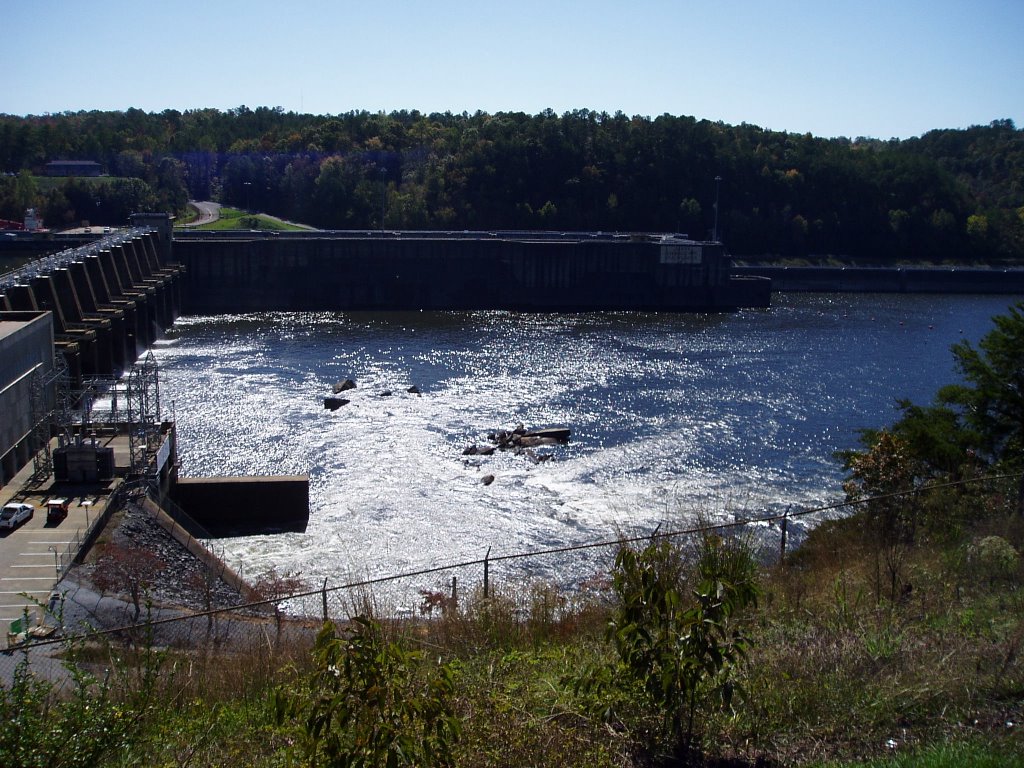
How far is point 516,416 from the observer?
37344 millimetres

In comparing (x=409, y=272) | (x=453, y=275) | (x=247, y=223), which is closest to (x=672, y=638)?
(x=409, y=272)

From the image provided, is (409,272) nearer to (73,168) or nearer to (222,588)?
(222,588)

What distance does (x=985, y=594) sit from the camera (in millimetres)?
10484

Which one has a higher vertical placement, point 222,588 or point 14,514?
point 14,514

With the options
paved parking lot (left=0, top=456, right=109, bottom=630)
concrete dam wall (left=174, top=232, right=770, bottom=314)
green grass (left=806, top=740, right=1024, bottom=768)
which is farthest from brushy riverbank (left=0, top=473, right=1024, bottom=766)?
concrete dam wall (left=174, top=232, right=770, bottom=314)

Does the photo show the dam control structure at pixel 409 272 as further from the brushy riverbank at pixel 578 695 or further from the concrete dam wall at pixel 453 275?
the brushy riverbank at pixel 578 695

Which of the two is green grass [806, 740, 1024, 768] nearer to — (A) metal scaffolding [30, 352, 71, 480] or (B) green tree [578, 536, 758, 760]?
(B) green tree [578, 536, 758, 760]

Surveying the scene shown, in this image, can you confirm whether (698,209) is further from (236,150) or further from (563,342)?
(236,150)

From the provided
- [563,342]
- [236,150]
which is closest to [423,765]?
[563,342]

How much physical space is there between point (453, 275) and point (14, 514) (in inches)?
2028

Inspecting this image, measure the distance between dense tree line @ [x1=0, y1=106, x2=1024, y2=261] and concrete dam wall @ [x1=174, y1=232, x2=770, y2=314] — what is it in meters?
20.7

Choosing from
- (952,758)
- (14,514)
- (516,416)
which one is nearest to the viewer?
(952,758)

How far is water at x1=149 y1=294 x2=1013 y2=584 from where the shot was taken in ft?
85.5

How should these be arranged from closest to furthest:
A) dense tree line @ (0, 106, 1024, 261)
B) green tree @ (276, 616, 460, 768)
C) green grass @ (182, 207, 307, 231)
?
1. green tree @ (276, 616, 460, 768)
2. green grass @ (182, 207, 307, 231)
3. dense tree line @ (0, 106, 1024, 261)
